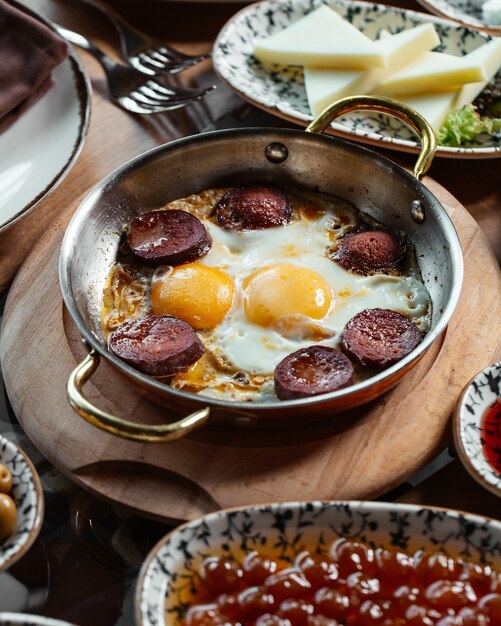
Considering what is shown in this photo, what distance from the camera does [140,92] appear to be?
11.7ft

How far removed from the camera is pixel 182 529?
6.33 feet

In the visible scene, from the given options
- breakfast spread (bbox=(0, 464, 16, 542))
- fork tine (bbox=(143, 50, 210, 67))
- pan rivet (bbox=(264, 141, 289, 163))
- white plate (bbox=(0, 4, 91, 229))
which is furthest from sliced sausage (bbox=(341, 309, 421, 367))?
fork tine (bbox=(143, 50, 210, 67))

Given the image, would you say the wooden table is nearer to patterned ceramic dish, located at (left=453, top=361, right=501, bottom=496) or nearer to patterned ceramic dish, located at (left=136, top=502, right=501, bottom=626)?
patterned ceramic dish, located at (left=453, top=361, right=501, bottom=496)

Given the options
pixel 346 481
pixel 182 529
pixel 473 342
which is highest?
pixel 182 529

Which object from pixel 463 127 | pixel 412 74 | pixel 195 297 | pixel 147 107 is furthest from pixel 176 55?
pixel 195 297

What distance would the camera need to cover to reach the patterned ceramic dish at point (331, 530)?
1.95m

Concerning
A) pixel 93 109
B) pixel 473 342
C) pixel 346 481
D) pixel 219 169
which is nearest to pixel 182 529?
pixel 346 481

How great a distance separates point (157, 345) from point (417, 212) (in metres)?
0.95

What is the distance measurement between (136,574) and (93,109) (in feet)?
6.96

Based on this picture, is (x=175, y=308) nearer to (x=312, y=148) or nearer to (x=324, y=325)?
(x=324, y=325)

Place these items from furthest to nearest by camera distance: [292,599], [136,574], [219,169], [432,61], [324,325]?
1. [432,61]
2. [219,169]
3. [324,325]
4. [136,574]
5. [292,599]

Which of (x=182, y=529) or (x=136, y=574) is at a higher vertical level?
(x=182, y=529)

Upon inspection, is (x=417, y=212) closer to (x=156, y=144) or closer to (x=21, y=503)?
(x=156, y=144)

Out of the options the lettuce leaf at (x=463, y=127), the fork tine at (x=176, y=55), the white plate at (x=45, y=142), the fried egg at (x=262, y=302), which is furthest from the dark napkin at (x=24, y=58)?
the lettuce leaf at (x=463, y=127)
